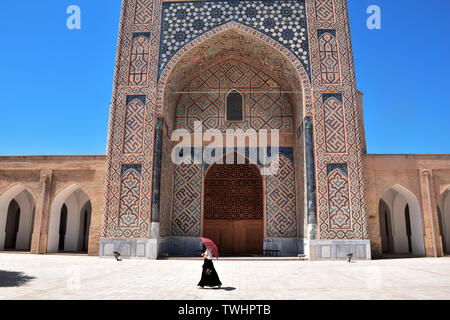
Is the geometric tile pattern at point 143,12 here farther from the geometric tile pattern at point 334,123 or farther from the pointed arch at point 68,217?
the geometric tile pattern at point 334,123

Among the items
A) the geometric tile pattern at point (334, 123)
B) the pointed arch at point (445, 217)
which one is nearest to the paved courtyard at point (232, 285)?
the geometric tile pattern at point (334, 123)

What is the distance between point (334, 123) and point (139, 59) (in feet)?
18.2

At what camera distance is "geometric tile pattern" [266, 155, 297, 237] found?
9906 millimetres

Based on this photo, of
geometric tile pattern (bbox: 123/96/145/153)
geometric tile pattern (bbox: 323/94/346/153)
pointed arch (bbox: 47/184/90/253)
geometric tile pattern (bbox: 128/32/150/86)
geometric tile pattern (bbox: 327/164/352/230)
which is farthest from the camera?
pointed arch (bbox: 47/184/90/253)

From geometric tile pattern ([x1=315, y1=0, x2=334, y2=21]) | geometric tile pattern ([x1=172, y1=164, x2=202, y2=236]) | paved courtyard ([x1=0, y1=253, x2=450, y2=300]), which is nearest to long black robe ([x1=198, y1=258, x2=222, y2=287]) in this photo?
paved courtyard ([x1=0, y1=253, x2=450, y2=300])

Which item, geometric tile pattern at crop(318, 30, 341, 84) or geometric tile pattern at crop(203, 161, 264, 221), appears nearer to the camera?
geometric tile pattern at crop(318, 30, 341, 84)

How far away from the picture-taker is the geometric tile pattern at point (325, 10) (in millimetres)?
9719

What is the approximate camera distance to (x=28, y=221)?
12.3 meters

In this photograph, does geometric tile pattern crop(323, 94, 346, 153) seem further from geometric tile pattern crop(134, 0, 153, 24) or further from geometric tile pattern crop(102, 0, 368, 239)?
geometric tile pattern crop(134, 0, 153, 24)

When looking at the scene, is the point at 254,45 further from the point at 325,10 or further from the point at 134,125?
the point at 134,125

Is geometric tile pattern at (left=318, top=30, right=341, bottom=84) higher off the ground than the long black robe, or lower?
higher

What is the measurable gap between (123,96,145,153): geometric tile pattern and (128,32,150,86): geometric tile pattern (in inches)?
20.6

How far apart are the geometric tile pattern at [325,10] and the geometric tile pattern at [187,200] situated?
217 inches

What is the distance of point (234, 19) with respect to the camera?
385 inches
